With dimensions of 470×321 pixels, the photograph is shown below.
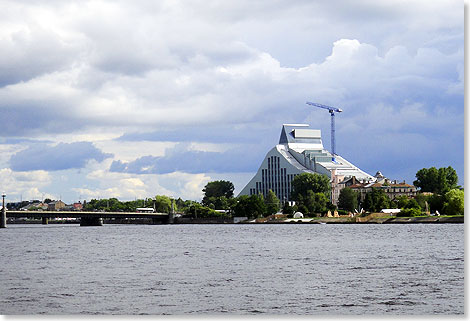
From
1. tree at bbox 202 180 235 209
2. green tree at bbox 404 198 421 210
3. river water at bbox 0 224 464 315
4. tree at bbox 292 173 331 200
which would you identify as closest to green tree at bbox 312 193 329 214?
tree at bbox 292 173 331 200

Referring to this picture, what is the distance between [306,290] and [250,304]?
9.84 ft

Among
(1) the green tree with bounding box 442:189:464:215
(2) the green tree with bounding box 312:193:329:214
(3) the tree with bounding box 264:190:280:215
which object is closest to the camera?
(1) the green tree with bounding box 442:189:464:215

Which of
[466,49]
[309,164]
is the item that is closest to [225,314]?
[466,49]

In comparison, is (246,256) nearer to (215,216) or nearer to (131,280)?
(131,280)

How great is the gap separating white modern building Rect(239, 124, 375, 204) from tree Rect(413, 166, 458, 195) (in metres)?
26.3

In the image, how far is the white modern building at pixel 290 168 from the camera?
6506 inches

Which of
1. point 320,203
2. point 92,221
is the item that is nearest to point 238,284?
point 320,203

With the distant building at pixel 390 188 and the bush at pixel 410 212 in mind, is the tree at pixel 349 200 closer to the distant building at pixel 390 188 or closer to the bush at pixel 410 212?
the distant building at pixel 390 188

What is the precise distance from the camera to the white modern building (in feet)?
542

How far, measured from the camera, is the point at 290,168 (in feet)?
544

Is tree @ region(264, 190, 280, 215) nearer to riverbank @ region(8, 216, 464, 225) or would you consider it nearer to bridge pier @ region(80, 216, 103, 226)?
riverbank @ region(8, 216, 464, 225)

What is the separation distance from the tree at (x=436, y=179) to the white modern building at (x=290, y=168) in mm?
26251

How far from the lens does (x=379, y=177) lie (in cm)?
16775

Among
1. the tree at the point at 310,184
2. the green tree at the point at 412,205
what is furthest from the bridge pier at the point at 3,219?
the green tree at the point at 412,205
